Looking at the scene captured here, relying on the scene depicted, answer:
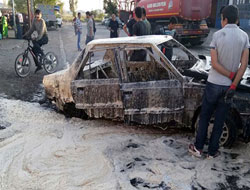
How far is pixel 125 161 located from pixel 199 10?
1291 centimetres

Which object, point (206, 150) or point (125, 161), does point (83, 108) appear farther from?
point (206, 150)

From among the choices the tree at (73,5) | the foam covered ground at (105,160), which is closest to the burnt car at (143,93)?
the foam covered ground at (105,160)

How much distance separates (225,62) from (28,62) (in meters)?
6.32

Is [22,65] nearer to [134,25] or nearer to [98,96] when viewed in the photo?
[134,25]

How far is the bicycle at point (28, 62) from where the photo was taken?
7.99 meters

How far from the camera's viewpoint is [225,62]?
129 inches

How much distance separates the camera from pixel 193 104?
3922mm

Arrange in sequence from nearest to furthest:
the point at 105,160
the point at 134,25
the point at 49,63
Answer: the point at 105,160, the point at 134,25, the point at 49,63

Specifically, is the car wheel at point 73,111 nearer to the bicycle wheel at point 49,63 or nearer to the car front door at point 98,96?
the car front door at point 98,96

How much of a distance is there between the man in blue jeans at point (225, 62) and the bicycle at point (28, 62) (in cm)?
604

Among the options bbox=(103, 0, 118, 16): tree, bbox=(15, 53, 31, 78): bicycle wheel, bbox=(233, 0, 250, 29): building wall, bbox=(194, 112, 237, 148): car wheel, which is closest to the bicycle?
bbox=(15, 53, 31, 78): bicycle wheel

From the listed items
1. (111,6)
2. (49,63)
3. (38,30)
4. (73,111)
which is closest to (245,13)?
(49,63)

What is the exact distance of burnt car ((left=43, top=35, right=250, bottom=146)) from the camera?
3770mm

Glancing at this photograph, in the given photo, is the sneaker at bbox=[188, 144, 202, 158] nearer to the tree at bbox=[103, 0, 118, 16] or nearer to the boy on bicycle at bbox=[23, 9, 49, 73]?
the boy on bicycle at bbox=[23, 9, 49, 73]
